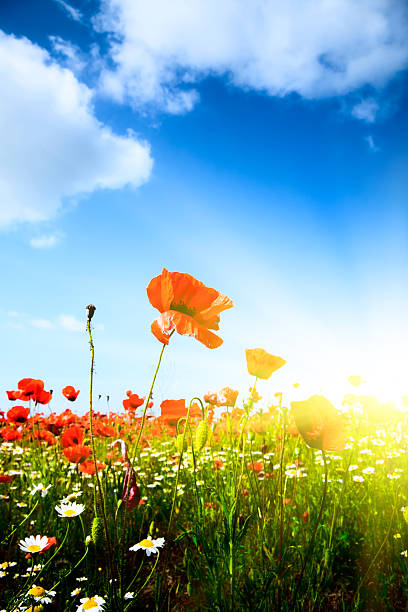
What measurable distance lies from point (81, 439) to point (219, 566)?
5.07 ft

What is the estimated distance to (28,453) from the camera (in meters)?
5.77

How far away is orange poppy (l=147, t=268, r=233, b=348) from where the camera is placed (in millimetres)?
1624

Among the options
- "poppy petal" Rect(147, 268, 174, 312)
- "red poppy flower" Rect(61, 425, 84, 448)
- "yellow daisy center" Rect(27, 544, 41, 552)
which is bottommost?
"yellow daisy center" Rect(27, 544, 41, 552)

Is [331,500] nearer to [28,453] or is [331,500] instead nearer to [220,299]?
[220,299]

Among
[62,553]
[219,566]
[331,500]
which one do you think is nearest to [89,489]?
[62,553]

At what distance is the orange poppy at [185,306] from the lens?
1624mm

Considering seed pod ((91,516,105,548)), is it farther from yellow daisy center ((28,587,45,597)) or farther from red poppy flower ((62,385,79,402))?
red poppy flower ((62,385,79,402))

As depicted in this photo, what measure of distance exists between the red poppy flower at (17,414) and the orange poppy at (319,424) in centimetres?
373

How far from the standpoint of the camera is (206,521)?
3307mm

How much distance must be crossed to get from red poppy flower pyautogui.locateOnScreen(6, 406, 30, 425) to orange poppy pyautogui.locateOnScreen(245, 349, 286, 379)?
339cm

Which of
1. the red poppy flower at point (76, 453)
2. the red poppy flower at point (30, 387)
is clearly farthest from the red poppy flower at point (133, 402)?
the red poppy flower at point (76, 453)

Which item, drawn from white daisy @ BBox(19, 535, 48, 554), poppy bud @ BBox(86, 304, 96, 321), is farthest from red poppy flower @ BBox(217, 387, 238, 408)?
poppy bud @ BBox(86, 304, 96, 321)

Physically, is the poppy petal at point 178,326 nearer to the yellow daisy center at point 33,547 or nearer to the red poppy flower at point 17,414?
the yellow daisy center at point 33,547

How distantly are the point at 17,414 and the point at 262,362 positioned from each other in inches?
137
